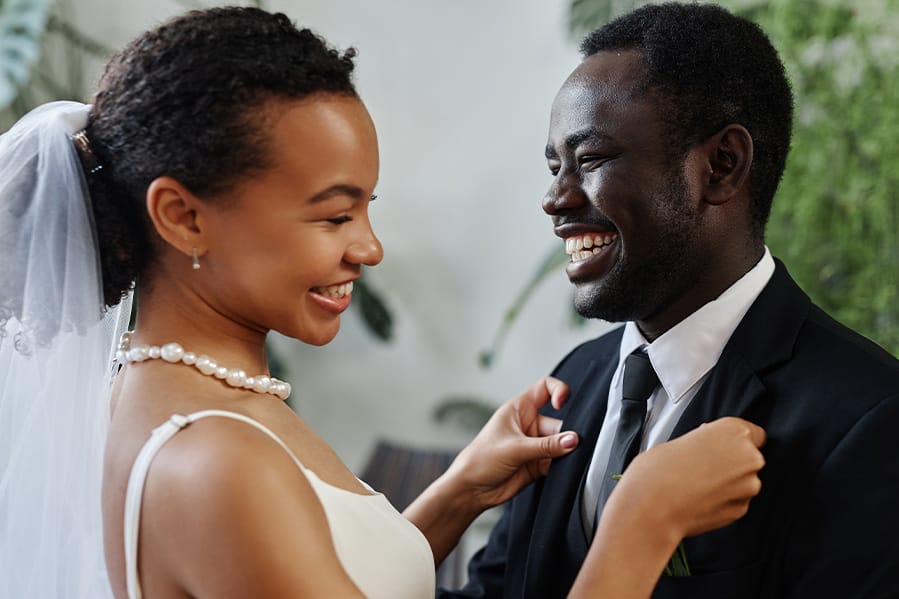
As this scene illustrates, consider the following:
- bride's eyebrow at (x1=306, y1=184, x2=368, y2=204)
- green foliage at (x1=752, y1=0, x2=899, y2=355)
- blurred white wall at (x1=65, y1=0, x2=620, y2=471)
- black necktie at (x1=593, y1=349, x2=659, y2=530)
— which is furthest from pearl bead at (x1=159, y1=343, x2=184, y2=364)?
blurred white wall at (x1=65, y1=0, x2=620, y2=471)

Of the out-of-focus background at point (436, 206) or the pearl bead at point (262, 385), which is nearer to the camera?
the pearl bead at point (262, 385)

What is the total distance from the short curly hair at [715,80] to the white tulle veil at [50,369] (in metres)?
0.81

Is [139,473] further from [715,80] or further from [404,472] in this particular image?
[404,472]

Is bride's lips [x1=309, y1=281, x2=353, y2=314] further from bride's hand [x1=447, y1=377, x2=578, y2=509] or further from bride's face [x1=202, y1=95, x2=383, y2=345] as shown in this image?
bride's hand [x1=447, y1=377, x2=578, y2=509]

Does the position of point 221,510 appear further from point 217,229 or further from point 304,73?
point 304,73

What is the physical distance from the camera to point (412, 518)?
5.48ft

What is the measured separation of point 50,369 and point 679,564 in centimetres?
87

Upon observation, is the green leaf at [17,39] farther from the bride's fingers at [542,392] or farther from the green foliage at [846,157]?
the green foliage at [846,157]

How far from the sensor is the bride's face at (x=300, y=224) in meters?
1.10

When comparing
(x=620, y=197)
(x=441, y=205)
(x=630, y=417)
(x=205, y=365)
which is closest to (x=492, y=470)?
(x=630, y=417)

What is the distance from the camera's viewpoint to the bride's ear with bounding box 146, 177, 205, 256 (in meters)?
1.10

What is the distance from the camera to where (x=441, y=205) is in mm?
3982

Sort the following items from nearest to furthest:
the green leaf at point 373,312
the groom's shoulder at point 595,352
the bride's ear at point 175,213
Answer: the bride's ear at point 175,213 < the groom's shoulder at point 595,352 < the green leaf at point 373,312

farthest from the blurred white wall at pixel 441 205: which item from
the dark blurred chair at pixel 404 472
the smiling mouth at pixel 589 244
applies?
the smiling mouth at pixel 589 244
